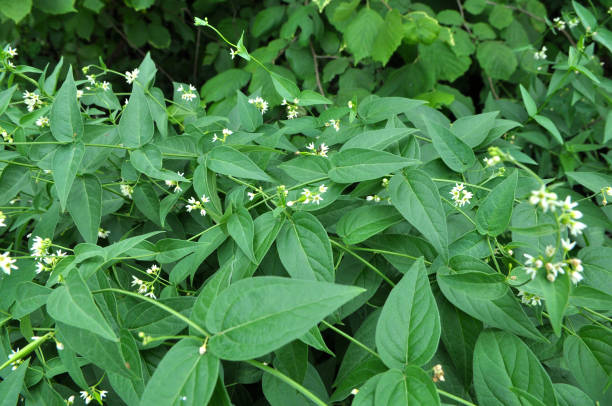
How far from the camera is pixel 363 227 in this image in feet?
3.36

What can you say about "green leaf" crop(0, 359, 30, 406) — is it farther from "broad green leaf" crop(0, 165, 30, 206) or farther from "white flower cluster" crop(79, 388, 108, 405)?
"broad green leaf" crop(0, 165, 30, 206)

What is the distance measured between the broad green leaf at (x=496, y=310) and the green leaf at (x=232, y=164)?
0.47m

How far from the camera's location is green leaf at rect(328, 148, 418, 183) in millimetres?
978

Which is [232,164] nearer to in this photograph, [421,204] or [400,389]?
[421,204]

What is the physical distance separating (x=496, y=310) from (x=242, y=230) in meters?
0.55

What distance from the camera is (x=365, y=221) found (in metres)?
1.03

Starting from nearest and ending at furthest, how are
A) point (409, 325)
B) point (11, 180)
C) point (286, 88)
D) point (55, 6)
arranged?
point (409, 325)
point (11, 180)
point (286, 88)
point (55, 6)

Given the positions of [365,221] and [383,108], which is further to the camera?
[383,108]

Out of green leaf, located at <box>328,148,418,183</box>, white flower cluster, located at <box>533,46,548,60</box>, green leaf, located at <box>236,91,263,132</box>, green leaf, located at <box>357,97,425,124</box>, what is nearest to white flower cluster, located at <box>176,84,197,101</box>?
green leaf, located at <box>236,91,263,132</box>

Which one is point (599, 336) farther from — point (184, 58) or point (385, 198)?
point (184, 58)

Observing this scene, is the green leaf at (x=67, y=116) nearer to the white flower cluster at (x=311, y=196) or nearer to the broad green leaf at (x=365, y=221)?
the white flower cluster at (x=311, y=196)

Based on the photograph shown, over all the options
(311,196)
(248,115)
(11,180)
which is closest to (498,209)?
(311,196)

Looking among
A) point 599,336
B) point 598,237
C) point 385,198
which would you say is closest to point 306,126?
point 385,198

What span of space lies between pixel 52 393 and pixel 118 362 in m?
A: 0.30
